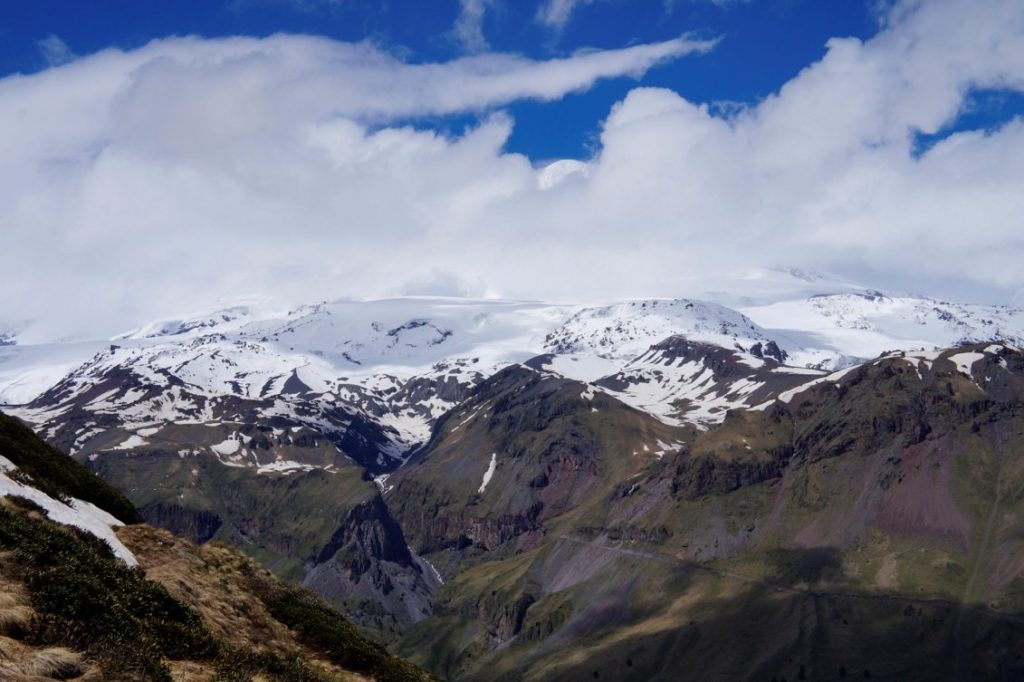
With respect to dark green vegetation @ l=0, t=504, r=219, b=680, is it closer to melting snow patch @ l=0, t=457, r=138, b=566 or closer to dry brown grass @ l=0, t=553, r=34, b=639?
dry brown grass @ l=0, t=553, r=34, b=639

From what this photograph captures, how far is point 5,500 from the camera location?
4041 cm

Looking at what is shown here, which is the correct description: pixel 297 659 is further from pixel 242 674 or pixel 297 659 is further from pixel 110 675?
pixel 110 675

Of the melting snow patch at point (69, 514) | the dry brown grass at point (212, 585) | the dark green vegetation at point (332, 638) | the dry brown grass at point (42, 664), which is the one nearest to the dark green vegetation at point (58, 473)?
the melting snow patch at point (69, 514)

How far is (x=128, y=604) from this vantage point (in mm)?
34250

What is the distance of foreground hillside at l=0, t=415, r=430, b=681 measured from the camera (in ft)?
94.7

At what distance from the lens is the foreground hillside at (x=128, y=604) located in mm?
28875

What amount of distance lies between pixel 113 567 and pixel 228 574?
10.8 meters

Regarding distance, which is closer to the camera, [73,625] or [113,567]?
[73,625]

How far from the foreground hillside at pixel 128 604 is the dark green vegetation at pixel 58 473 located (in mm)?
108

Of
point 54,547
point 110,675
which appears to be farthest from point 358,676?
point 110,675

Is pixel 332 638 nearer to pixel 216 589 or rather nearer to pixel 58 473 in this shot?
pixel 216 589

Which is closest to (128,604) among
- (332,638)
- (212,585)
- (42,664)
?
(42,664)

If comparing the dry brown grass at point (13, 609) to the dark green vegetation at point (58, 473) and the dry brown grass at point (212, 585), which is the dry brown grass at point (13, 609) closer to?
the dry brown grass at point (212, 585)

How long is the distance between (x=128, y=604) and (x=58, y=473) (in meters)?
21.0
